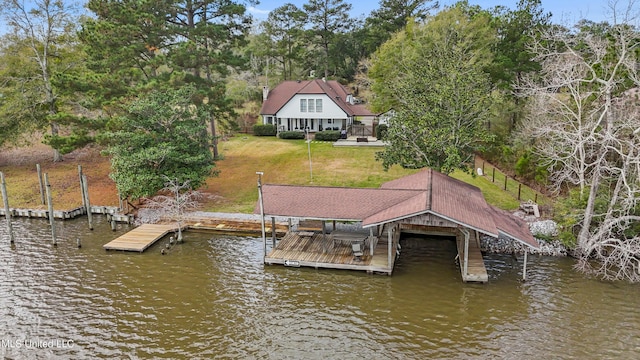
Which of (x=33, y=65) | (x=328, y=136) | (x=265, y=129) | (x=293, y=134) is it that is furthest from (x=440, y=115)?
(x=33, y=65)

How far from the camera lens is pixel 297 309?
1811 cm

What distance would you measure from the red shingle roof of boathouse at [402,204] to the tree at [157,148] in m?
8.05

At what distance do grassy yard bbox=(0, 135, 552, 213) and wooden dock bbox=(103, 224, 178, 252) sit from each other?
417cm

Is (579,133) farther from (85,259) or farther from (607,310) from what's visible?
(85,259)

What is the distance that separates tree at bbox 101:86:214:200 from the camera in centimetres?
2778

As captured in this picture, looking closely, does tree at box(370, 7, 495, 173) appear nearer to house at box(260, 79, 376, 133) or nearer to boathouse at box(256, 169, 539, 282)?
boathouse at box(256, 169, 539, 282)

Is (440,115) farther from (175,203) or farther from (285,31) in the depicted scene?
(285,31)

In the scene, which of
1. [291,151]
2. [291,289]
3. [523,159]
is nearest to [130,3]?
[291,151]

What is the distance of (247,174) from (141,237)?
13.2 meters

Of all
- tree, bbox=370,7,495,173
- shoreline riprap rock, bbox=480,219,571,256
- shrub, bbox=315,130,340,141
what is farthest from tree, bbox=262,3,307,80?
shoreline riprap rock, bbox=480,219,571,256

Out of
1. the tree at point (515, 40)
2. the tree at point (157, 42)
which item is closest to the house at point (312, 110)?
the tree at point (157, 42)

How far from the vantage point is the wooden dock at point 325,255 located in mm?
21312

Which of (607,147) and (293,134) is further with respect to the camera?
(293,134)

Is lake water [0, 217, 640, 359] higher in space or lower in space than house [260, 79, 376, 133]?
lower
